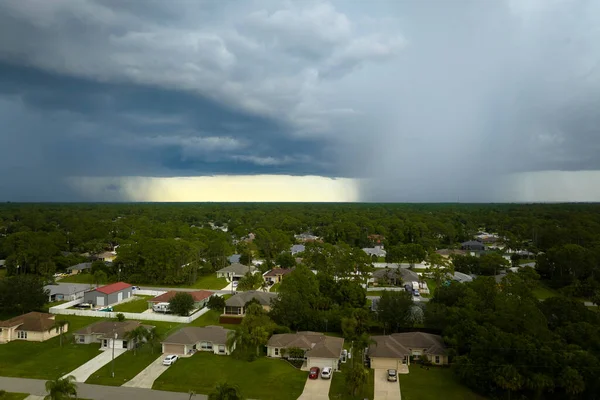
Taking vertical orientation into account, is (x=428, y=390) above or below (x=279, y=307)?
below

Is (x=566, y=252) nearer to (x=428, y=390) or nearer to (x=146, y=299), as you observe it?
(x=428, y=390)

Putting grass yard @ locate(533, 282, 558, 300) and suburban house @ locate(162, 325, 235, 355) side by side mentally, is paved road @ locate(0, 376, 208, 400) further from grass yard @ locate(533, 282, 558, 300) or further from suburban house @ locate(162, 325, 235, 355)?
grass yard @ locate(533, 282, 558, 300)

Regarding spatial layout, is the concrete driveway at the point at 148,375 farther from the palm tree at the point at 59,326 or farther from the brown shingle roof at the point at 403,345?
the brown shingle roof at the point at 403,345

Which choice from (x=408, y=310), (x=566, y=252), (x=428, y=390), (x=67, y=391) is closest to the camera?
(x=67, y=391)

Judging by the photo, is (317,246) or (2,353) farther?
(317,246)

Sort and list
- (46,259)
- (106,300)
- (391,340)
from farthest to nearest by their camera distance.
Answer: (46,259) < (106,300) < (391,340)

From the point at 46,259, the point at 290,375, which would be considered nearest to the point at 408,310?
the point at 290,375
